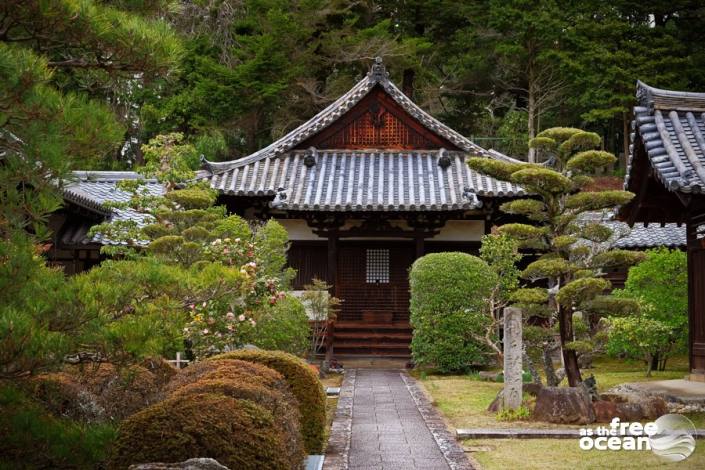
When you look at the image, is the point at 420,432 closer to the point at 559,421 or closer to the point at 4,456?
the point at 559,421

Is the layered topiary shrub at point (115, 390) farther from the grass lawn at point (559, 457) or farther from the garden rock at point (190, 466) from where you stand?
the grass lawn at point (559, 457)

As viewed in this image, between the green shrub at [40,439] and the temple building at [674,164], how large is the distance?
8896 mm

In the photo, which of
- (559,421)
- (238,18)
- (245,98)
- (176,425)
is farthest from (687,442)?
(238,18)

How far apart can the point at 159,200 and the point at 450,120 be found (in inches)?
936

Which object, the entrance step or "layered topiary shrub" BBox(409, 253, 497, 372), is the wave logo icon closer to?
"layered topiary shrub" BBox(409, 253, 497, 372)

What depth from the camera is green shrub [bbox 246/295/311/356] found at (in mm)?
13547

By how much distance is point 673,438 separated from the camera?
9.02m

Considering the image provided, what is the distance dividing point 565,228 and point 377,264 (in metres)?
10.2

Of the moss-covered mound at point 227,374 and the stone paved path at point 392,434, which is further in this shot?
the stone paved path at point 392,434

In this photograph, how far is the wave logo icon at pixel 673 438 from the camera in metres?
8.48

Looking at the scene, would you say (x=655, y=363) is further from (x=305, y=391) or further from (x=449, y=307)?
(x=305, y=391)

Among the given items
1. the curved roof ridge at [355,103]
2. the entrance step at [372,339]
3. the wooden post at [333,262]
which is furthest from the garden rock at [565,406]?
the curved roof ridge at [355,103]

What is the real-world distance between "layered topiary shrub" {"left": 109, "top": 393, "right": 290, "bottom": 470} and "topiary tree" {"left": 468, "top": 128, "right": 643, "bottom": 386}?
637 cm

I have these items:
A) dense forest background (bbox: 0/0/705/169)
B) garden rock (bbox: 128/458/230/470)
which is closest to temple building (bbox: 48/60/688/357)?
dense forest background (bbox: 0/0/705/169)
